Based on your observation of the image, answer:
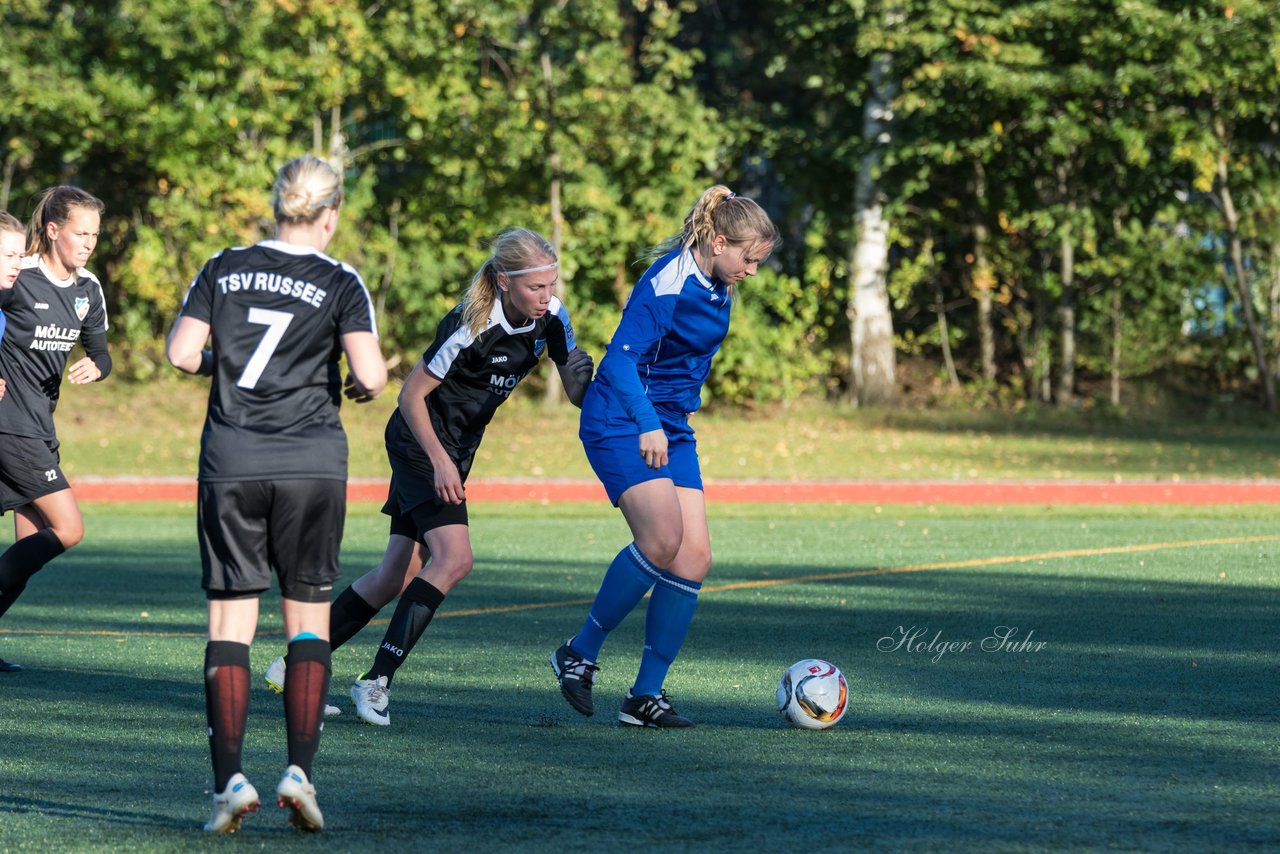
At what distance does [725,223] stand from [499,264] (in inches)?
32.5

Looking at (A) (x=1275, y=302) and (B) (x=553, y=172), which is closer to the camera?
(B) (x=553, y=172)

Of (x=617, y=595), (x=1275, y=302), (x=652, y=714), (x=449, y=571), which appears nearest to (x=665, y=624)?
(x=617, y=595)

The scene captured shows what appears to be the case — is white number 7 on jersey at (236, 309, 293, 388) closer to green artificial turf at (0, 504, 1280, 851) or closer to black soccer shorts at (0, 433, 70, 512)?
green artificial turf at (0, 504, 1280, 851)

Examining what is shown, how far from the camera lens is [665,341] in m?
6.24

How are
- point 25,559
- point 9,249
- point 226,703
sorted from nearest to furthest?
point 226,703
point 9,249
point 25,559

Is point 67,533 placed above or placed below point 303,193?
below

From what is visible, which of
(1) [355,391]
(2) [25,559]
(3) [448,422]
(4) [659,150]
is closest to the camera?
(1) [355,391]

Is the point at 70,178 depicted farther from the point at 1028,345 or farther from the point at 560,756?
the point at 560,756

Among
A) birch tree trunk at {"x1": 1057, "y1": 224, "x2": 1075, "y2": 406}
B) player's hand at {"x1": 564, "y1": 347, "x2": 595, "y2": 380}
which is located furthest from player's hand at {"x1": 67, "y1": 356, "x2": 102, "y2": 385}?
birch tree trunk at {"x1": 1057, "y1": 224, "x2": 1075, "y2": 406}

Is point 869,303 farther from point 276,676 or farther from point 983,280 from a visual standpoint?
point 276,676

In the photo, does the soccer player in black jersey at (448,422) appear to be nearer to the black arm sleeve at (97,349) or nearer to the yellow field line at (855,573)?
the black arm sleeve at (97,349)
